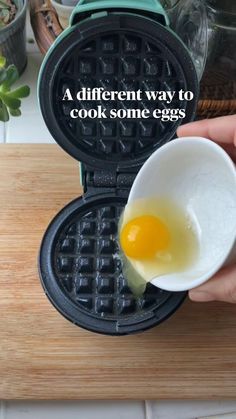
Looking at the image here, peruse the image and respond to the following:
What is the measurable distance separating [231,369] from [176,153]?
38 cm

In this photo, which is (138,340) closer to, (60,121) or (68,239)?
(68,239)

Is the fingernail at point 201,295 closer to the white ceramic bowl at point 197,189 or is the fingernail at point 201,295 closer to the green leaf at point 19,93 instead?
the white ceramic bowl at point 197,189

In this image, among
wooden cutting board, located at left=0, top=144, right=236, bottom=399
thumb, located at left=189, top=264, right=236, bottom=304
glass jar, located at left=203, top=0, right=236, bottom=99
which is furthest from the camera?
glass jar, located at left=203, top=0, right=236, bottom=99

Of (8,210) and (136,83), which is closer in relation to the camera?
(136,83)

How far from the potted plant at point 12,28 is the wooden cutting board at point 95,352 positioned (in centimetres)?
40

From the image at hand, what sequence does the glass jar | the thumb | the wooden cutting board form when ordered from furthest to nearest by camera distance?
the glass jar → the wooden cutting board → the thumb

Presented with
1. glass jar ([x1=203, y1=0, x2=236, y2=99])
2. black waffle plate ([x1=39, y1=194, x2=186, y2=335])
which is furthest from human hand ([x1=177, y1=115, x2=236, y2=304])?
glass jar ([x1=203, y1=0, x2=236, y2=99])

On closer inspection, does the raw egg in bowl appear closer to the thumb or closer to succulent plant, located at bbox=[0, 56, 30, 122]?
the thumb

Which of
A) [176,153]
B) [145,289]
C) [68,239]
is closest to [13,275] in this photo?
[68,239]

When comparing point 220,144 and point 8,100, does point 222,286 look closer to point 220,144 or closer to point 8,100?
point 220,144

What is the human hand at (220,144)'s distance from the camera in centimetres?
91

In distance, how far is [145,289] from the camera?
1082 mm

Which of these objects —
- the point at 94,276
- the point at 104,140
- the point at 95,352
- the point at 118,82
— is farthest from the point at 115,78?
the point at 95,352

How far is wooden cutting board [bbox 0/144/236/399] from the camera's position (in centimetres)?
104
